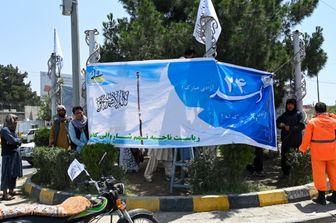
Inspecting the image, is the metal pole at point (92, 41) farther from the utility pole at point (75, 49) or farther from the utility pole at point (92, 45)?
the utility pole at point (75, 49)

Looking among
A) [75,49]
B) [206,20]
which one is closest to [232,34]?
[206,20]

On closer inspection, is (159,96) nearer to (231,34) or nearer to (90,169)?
(90,169)

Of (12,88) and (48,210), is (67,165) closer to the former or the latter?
(48,210)

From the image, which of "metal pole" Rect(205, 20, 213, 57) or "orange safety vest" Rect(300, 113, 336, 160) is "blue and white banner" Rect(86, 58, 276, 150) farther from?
"orange safety vest" Rect(300, 113, 336, 160)

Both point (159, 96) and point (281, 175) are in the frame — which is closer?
point (159, 96)

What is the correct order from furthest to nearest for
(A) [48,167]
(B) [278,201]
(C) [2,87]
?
1. (C) [2,87]
2. (A) [48,167]
3. (B) [278,201]

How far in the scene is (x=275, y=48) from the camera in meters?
10.2

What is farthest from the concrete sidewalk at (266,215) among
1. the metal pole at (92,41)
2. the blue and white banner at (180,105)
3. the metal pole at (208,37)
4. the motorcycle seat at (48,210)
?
the metal pole at (92,41)

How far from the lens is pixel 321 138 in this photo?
7129mm

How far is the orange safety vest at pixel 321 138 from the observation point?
7.07 m

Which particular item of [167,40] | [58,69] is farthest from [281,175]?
[58,69]

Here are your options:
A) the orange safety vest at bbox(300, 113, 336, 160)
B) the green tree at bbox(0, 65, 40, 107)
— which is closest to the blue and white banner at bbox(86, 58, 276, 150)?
the orange safety vest at bbox(300, 113, 336, 160)

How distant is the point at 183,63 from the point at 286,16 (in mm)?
4863

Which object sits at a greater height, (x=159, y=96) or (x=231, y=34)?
(x=231, y=34)
